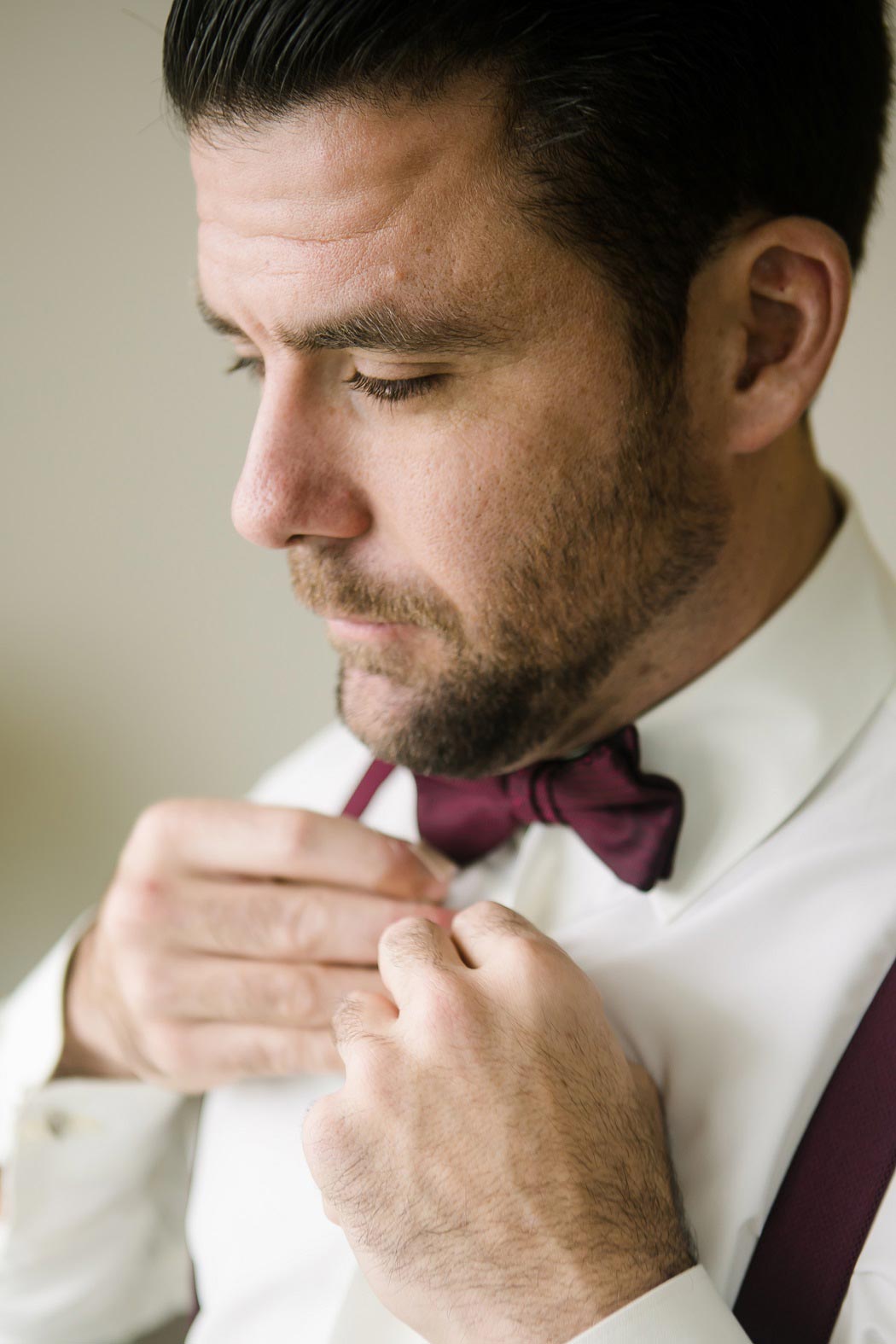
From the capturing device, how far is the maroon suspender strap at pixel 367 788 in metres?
1.24

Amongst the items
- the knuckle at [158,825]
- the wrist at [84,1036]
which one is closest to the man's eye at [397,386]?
the knuckle at [158,825]

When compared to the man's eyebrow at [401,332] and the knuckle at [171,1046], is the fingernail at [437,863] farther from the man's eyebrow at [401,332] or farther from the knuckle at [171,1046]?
the man's eyebrow at [401,332]

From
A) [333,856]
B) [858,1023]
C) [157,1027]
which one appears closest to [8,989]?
[157,1027]

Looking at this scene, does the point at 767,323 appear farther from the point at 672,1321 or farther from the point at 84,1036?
the point at 84,1036

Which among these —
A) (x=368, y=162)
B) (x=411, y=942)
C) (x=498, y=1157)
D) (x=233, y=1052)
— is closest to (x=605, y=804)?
(x=411, y=942)

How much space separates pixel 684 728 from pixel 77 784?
4.27 feet

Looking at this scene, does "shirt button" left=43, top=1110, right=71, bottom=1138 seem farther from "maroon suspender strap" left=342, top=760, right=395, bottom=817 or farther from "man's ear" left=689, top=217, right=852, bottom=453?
"man's ear" left=689, top=217, right=852, bottom=453

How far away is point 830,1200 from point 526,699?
1.49 ft

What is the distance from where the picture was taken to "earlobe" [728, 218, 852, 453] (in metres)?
0.94

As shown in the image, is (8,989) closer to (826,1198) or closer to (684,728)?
(684,728)

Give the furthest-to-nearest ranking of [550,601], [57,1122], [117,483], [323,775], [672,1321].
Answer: [117,483] < [323,775] < [57,1122] < [550,601] < [672,1321]

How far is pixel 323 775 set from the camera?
1476mm

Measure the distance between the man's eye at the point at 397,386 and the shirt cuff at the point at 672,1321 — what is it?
2.15 ft

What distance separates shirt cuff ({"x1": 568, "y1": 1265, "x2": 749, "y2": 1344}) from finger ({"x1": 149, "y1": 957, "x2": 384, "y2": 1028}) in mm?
362
